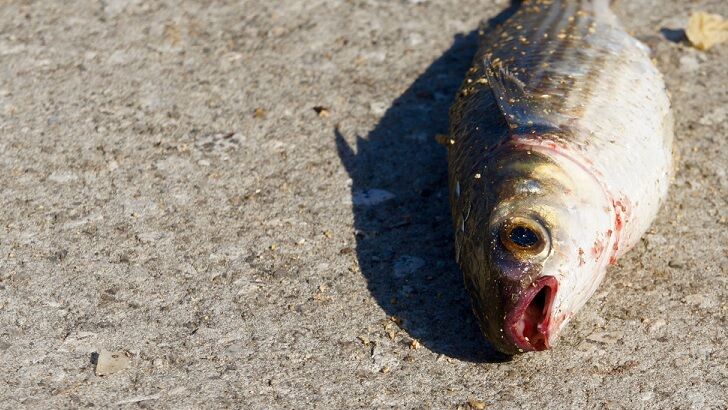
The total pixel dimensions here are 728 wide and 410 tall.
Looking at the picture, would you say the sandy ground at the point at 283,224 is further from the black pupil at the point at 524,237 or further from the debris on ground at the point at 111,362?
the black pupil at the point at 524,237

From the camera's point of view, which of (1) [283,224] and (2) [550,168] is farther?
(1) [283,224]

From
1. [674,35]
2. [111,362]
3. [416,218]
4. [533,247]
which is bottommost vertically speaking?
[674,35]

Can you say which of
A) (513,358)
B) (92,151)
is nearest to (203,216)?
(92,151)

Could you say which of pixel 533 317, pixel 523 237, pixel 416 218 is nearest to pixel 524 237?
pixel 523 237

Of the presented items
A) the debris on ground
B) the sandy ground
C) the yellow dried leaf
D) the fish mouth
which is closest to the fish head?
the fish mouth

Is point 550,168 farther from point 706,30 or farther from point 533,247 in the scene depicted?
point 706,30

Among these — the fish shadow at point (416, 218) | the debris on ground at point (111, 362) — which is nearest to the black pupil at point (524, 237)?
the fish shadow at point (416, 218)
